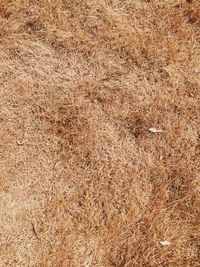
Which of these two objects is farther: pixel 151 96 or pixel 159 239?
pixel 151 96

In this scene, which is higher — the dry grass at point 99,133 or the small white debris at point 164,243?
the dry grass at point 99,133

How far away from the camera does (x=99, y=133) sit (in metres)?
4.08

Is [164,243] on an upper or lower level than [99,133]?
lower

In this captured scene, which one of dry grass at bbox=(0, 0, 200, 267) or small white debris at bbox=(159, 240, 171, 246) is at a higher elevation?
dry grass at bbox=(0, 0, 200, 267)

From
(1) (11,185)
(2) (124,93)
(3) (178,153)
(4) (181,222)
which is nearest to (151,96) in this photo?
(2) (124,93)

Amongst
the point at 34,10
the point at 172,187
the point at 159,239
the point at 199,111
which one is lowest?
the point at 159,239

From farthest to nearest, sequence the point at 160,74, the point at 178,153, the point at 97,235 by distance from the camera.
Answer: the point at 160,74
the point at 178,153
the point at 97,235

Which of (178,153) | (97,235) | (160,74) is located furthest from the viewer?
(160,74)

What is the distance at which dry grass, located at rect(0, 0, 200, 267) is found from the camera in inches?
148

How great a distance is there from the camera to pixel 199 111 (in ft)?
13.9

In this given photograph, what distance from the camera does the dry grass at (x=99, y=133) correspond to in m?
3.77

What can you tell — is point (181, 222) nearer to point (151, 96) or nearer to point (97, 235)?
point (97, 235)

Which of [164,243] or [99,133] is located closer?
[164,243]

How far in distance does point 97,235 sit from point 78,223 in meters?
0.18
